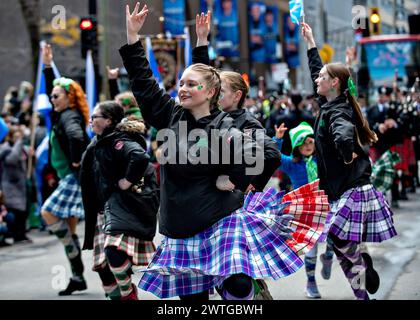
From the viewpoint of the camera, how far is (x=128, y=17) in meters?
4.91

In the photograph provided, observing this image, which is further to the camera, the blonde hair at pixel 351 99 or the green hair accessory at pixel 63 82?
the green hair accessory at pixel 63 82

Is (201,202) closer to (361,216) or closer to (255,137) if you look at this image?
(255,137)

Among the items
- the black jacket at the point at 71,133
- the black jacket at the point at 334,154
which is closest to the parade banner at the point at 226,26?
the black jacket at the point at 71,133

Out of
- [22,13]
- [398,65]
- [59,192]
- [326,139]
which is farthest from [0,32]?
[326,139]

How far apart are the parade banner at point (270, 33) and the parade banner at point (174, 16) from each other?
40.4 ft

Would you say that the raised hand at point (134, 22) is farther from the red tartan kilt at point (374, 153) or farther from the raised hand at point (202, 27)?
the red tartan kilt at point (374, 153)

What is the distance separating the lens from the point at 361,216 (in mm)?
6539

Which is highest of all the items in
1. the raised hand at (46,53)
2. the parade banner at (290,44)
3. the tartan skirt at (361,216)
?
the parade banner at (290,44)

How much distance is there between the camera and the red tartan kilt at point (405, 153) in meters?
15.4

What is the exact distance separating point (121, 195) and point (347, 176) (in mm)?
1688

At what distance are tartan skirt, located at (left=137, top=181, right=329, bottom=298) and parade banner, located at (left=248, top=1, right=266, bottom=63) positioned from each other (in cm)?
4768

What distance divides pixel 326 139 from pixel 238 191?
175 centimetres

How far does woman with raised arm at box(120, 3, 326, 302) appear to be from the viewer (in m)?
4.73
